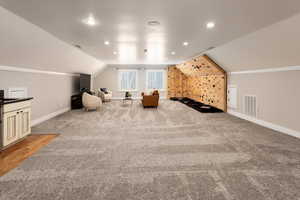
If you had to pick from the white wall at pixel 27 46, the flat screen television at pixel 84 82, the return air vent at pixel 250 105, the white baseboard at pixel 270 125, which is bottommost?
the white baseboard at pixel 270 125

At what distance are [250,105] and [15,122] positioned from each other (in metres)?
6.41

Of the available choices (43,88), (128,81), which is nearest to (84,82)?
(43,88)

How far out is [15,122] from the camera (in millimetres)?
3133

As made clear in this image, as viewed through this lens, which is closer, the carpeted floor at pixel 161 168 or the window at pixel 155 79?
the carpeted floor at pixel 161 168

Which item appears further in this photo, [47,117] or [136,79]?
[136,79]

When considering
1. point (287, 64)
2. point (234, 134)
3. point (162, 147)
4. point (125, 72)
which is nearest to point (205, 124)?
point (234, 134)

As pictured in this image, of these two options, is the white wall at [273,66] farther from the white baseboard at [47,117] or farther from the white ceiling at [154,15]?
the white baseboard at [47,117]

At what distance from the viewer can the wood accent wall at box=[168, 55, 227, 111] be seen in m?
6.75

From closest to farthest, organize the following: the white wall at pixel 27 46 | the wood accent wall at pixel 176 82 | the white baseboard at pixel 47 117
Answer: the white wall at pixel 27 46 → the white baseboard at pixel 47 117 → the wood accent wall at pixel 176 82

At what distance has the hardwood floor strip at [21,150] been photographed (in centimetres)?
239

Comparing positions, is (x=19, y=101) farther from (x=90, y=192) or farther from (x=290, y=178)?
(x=290, y=178)

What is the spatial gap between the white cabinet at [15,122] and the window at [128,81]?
8456 mm

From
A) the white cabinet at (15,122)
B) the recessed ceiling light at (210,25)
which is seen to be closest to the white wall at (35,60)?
the white cabinet at (15,122)

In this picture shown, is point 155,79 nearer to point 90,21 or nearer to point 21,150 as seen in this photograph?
point 90,21
